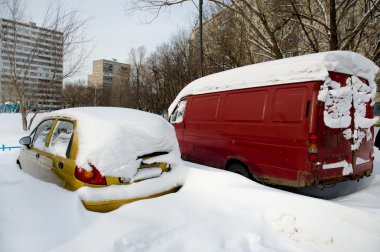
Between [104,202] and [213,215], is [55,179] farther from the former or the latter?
[213,215]

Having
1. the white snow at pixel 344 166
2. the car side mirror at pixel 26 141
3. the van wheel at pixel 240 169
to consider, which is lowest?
the van wheel at pixel 240 169

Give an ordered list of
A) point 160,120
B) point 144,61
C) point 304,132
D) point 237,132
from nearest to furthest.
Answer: point 160,120 → point 304,132 → point 237,132 → point 144,61

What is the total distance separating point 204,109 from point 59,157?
3.83 meters

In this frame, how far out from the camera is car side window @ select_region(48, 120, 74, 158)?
13.2ft

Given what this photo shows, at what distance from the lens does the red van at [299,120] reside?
16.1 ft

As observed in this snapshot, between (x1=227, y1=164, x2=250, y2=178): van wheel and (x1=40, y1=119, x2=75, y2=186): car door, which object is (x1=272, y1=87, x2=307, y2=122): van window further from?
(x1=40, y1=119, x2=75, y2=186): car door

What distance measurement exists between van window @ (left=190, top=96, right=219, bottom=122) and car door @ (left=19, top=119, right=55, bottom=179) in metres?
3.37

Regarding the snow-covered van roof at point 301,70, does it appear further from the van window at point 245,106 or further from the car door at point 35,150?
the car door at point 35,150

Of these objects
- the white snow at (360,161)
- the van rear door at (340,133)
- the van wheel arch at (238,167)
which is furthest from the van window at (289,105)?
the white snow at (360,161)

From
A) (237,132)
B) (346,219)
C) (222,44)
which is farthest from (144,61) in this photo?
(346,219)

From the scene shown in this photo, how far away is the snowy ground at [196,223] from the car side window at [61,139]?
1.67ft

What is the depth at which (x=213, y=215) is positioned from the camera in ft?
11.3

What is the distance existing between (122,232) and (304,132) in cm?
323

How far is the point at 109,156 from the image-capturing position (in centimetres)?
366
